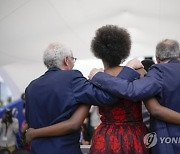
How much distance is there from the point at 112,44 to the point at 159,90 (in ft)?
1.07

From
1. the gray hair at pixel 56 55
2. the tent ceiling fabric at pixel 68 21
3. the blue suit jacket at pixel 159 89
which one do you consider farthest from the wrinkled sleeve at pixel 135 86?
the tent ceiling fabric at pixel 68 21

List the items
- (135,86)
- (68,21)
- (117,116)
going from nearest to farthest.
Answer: (135,86) < (117,116) < (68,21)

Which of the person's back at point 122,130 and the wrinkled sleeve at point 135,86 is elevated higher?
the wrinkled sleeve at point 135,86

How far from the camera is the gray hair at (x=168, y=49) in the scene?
1.37 metres

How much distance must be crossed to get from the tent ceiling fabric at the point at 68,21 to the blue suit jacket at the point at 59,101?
1.72 meters

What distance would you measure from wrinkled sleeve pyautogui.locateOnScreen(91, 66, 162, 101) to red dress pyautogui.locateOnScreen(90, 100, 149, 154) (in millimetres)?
126

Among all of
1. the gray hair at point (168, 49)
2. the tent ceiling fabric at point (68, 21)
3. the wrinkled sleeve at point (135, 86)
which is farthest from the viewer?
the tent ceiling fabric at point (68, 21)

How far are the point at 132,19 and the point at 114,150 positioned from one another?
371 cm

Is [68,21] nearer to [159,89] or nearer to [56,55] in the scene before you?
[56,55]

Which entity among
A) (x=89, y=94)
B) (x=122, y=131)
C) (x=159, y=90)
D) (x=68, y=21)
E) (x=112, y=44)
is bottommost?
(x=122, y=131)

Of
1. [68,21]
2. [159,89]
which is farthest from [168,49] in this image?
[68,21]

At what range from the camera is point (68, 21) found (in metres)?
3.93

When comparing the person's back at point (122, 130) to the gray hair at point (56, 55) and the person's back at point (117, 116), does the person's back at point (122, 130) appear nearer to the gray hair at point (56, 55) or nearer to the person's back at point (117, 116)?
the person's back at point (117, 116)

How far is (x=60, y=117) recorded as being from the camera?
1.34 m
